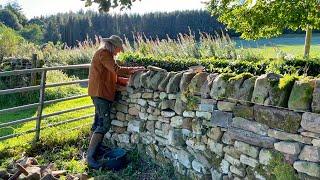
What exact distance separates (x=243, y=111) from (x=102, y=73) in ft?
8.58

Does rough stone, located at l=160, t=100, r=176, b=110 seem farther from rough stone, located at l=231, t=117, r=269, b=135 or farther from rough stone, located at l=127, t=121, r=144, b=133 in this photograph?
rough stone, located at l=231, t=117, r=269, b=135

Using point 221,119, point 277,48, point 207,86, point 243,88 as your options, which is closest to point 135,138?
point 207,86

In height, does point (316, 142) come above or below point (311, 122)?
below

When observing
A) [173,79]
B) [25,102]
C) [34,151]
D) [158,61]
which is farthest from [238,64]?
[25,102]

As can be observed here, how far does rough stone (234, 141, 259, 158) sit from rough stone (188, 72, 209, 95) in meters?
0.92

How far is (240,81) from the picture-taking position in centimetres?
491

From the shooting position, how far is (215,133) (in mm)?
5258

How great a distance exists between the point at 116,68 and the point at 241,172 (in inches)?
104

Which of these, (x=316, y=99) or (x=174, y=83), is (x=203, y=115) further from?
(x=316, y=99)

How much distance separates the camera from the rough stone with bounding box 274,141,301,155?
13.7 feet

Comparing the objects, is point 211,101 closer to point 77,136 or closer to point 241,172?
point 241,172

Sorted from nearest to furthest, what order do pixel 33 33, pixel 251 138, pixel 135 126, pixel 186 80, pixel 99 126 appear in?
pixel 251 138 < pixel 186 80 < pixel 99 126 < pixel 135 126 < pixel 33 33

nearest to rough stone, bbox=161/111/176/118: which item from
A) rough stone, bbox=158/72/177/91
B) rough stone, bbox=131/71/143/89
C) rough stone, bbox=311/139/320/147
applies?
rough stone, bbox=158/72/177/91

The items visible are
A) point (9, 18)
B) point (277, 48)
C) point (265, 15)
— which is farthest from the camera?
point (9, 18)
